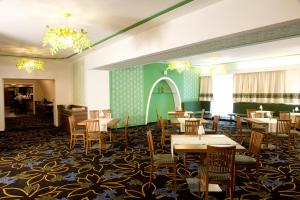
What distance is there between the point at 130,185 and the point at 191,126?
2.05 m

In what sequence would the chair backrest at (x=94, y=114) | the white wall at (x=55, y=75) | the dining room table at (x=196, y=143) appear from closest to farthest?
the dining room table at (x=196, y=143) < the chair backrest at (x=94, y=114) < the white wall at (x=55, y=75)

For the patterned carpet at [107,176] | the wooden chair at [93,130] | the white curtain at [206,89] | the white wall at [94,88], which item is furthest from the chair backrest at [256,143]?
the white curtain at [206,89]

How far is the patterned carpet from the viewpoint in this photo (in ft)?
11.7

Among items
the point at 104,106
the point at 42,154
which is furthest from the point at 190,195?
the point at 104,106

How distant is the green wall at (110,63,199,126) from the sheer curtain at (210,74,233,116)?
1588 millimetres

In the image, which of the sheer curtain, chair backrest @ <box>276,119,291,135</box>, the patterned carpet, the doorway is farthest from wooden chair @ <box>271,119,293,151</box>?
the doorway

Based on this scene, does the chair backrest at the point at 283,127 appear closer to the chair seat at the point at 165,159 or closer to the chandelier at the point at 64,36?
the chair seat at the point at 165,159

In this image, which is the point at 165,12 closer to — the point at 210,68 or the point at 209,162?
the point at 209,162

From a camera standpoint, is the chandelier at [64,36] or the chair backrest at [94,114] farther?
the chair backrest at [94,114]

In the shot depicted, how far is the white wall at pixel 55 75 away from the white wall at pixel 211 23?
17.7 feet

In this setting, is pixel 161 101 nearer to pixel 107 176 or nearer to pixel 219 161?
pixel 107 176

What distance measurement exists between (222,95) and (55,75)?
338 inches

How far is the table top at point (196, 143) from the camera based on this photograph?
3.53 m

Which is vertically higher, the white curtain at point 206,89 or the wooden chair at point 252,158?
the white curtain at point 206,89
